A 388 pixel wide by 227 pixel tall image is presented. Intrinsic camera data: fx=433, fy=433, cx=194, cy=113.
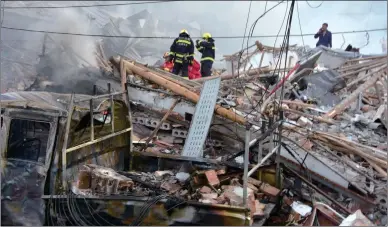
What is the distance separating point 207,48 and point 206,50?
74 mm

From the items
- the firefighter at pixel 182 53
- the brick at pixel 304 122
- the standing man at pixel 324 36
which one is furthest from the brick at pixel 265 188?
the standing man at pixel 324 36

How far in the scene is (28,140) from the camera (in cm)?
521

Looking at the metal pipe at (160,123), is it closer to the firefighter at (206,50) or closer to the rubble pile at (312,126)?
the rubble pile at (312,126)

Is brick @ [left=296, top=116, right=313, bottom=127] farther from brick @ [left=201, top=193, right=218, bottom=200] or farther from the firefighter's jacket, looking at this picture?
brick @ [left=201, top=193, right=218, bottom=200]

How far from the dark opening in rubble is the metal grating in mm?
3019

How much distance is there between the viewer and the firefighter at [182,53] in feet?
38.0

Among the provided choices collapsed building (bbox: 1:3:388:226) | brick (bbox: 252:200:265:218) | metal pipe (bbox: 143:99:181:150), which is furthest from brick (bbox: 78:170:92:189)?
metal pipe (bbox: 143:99:181:150)

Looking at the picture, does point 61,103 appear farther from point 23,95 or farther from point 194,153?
point 194,153

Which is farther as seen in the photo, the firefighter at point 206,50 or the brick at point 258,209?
the firefighter at point 206,50

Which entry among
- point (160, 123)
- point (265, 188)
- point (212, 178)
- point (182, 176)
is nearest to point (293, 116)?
point (160, 123)

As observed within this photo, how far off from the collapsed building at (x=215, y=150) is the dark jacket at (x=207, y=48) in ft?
3.86

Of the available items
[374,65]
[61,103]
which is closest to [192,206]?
[61,103]

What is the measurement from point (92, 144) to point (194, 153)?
2.05 meters

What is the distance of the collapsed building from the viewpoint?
5.22 metres
